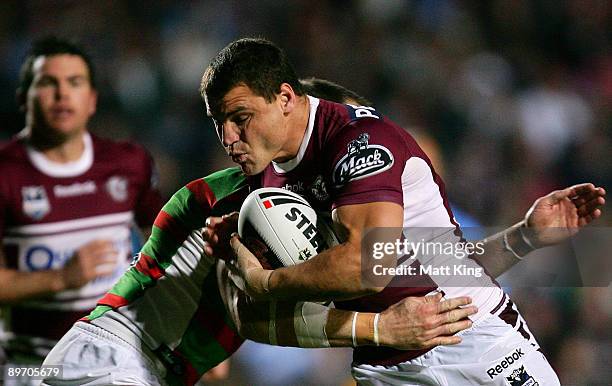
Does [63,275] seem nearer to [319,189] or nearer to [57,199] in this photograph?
[57,199]

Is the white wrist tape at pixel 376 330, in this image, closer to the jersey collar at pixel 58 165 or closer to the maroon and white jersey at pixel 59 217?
the maroon and white jersey at pixel 59 217

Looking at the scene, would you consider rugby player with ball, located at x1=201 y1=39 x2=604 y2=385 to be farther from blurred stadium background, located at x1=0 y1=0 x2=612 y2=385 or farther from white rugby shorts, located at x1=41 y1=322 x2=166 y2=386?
blurred stadium background, located at x1=0 y1=0 x2=612 y2=385

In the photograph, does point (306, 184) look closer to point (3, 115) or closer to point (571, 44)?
point (3, 115)

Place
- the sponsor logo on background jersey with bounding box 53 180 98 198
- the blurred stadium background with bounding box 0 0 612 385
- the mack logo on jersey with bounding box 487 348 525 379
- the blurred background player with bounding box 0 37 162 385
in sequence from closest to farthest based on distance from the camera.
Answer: the mack logo on jersey with bounding box 487 348 525 379 < the blurred background player with bounding box 0 37 162 385 < the sponsor logo on background jersey with bounding box 53 180 98 198 < the blurred stadium background with bounding box 0 0 612 385

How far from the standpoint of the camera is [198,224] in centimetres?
340

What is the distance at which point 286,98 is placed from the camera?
3049 mm

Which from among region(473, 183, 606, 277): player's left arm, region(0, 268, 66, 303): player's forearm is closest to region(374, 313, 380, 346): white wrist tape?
region(473, 183, 606, 277): player's left arm

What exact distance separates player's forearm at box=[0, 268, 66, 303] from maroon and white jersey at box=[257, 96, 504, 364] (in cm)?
117

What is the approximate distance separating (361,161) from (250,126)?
39 centimetres

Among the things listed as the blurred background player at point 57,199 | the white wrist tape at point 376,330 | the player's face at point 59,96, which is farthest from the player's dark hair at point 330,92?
the player's face at point 59,96

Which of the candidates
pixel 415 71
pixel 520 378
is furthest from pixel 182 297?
pixel 415 71

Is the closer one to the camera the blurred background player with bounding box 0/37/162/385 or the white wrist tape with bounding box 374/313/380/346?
the white wrist tape with bounding box 374/313/380/346

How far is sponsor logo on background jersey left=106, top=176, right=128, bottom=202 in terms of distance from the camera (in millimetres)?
4344

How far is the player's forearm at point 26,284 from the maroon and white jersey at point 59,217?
0.14 meters
